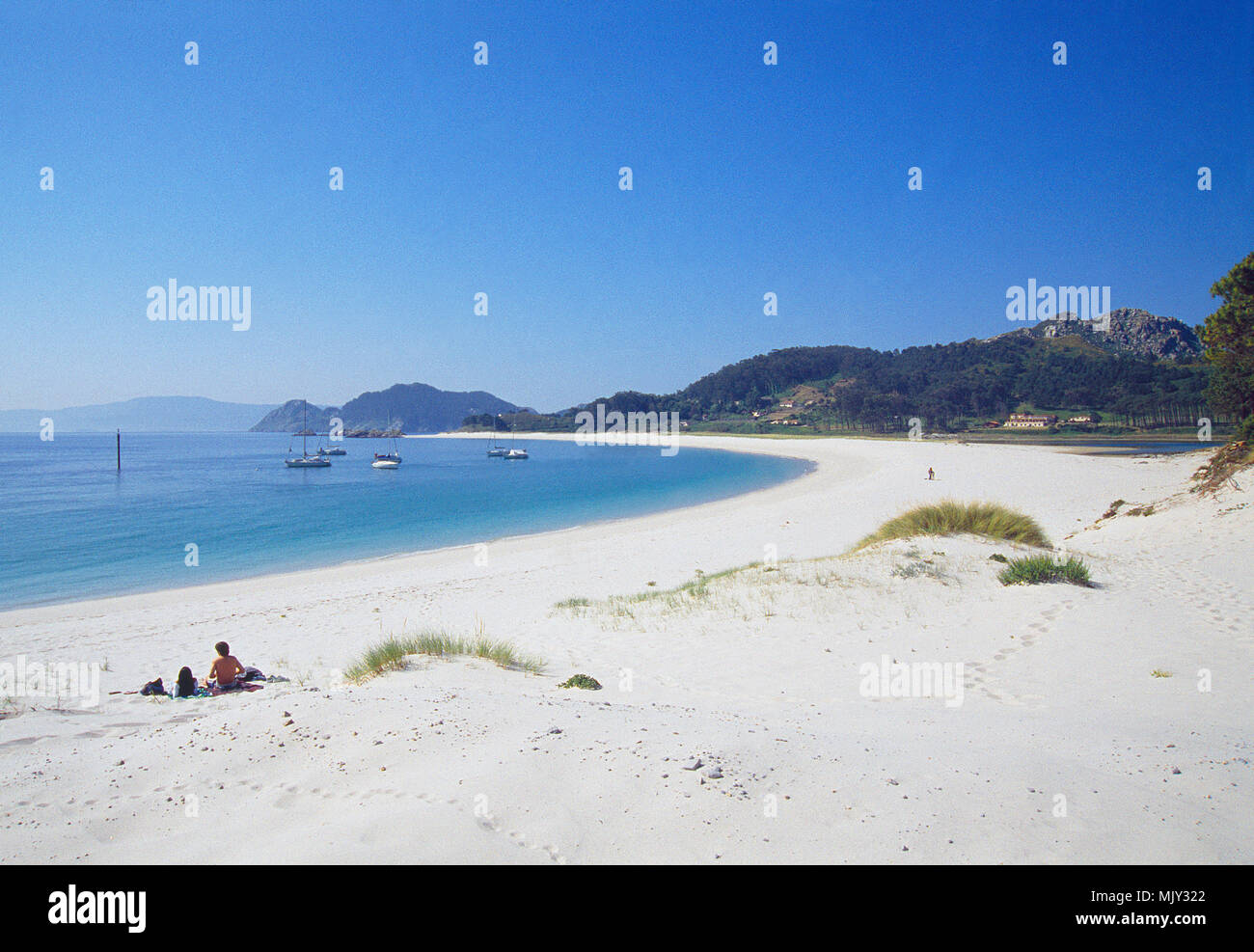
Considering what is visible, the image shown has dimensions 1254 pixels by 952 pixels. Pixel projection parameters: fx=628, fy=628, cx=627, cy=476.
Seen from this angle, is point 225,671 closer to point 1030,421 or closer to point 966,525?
point 966,525

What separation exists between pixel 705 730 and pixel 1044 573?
32.5 ft

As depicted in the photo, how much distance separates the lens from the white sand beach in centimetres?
352

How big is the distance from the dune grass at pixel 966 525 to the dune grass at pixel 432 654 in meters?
10.0

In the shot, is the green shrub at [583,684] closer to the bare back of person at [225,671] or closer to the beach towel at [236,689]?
the beach towel at [236,689]

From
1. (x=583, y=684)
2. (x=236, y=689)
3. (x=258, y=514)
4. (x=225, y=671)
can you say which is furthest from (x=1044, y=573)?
(x=258, y=514)

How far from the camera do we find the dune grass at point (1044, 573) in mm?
11742

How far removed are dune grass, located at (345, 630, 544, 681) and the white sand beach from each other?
34 centimetres

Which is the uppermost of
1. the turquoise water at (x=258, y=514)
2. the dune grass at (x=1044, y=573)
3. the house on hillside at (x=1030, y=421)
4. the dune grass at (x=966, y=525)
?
the house on hillside at (x=1030, y=421)

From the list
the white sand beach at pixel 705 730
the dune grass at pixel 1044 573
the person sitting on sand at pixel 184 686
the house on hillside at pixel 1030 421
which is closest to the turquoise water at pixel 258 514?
the white sand beach at pixel 705 730

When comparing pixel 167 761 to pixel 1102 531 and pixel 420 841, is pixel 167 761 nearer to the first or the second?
pixel 420 841

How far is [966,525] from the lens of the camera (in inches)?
612

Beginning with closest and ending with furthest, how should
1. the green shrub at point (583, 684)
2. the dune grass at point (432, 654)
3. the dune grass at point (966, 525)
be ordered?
the green shrub at point (583, 684) < the dune grass at point (432, 654) < the dune grass at point (966, 525)

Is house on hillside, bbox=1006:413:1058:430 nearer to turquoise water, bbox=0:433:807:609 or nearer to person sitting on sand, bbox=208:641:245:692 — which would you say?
turquoise water, bbox=0:433:807:609
